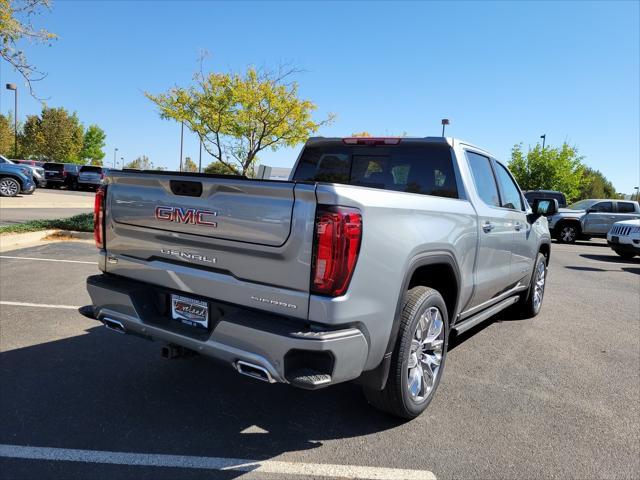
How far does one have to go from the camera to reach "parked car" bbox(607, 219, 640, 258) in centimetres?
1335

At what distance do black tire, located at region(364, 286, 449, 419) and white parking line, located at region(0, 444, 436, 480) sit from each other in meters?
0.45

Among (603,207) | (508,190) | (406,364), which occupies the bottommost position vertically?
(406,364)

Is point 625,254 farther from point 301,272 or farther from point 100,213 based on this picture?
point 100,213

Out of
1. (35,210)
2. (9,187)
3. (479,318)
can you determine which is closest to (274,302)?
(479,318)

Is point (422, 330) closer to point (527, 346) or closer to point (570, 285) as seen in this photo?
point (527, 346)

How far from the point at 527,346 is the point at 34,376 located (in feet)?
15.0

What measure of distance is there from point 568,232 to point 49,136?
55.6 m

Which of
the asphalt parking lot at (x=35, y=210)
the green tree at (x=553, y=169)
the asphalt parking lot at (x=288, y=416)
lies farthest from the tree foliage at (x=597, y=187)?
the asphalt parking lot at (x=288, y=416)

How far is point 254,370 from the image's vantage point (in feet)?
8.29

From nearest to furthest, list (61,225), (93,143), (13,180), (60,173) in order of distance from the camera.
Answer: (61,225) → (13,180) → (60,173) → (93,143)

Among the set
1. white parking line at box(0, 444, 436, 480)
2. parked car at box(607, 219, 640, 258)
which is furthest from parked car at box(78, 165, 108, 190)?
white parking line at box(0, 444, 436, 480)

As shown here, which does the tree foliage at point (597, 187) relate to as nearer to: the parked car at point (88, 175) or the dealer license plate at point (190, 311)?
the parked car at point (88, 175)

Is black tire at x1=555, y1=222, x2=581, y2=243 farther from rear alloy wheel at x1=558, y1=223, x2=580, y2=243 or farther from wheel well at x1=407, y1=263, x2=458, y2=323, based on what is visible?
wheel well at x1=407, y1=263, x2=458, y2=323

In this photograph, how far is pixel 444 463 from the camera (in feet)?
9.02
